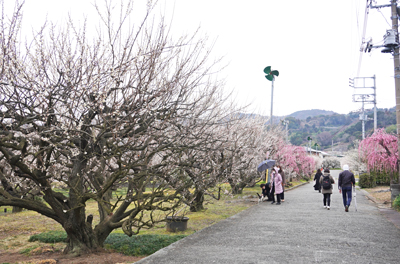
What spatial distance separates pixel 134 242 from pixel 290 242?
12.1 ft

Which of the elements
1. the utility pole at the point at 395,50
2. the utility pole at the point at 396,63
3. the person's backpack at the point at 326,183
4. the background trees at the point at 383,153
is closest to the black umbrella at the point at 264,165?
the person's backpack at the point at 326,183

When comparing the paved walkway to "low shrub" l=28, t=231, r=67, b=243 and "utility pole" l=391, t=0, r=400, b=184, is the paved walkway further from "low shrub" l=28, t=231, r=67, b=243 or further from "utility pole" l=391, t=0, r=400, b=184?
"utility pole" l=391, t=0, r=400, b=184

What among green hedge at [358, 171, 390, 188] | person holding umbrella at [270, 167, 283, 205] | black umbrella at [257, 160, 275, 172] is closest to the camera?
person holding umbrella at [270, 167, 283, 205]

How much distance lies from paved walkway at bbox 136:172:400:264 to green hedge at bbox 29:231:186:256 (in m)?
0.61

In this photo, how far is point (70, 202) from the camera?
23.5 feet

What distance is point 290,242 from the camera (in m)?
7.86

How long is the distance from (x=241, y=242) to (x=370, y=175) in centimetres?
2649

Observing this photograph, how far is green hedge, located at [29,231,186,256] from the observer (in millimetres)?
7837

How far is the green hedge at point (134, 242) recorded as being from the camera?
7.84 metres

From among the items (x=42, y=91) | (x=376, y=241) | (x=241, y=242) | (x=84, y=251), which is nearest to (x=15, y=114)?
(x=42, y=91)

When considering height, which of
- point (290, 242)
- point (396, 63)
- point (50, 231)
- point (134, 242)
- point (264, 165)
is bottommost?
point (50, 231)

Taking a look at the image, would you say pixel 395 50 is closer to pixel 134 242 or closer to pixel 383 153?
pixel 383 153

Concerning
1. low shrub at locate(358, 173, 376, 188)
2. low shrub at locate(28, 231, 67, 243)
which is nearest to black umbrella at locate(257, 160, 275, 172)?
low shrub at locate(28, 231, 67, 243)

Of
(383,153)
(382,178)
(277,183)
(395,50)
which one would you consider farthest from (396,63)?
(382,178)
